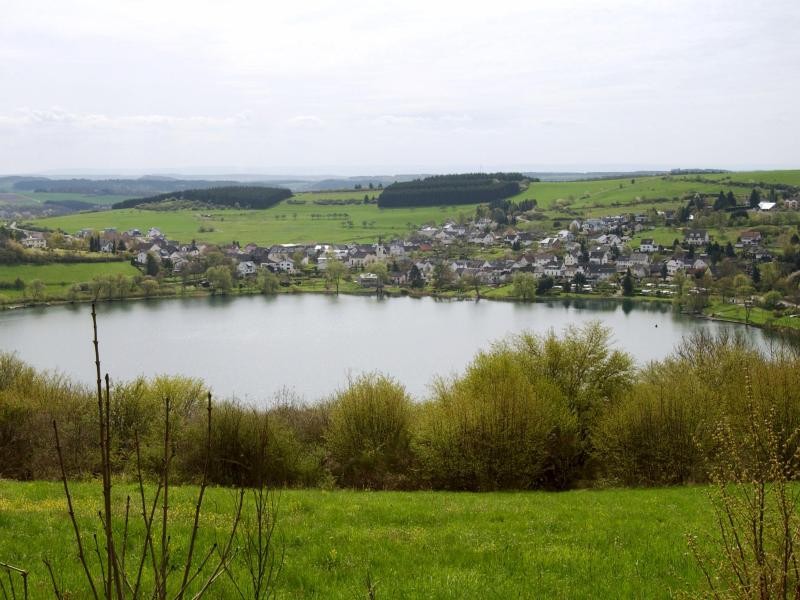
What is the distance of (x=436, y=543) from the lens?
7.32m

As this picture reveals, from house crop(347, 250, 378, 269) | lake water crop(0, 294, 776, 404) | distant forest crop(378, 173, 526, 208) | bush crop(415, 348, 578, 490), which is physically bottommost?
lake water crop(0, 294, 776, 404)

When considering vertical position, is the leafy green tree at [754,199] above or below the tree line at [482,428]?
above

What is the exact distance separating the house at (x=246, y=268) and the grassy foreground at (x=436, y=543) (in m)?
74.5

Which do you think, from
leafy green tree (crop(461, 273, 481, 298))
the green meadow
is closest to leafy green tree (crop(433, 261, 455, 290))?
leafy green tree (crop(461, 273, 481, 298))

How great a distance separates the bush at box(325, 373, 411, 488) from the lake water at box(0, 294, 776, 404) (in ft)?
52.8

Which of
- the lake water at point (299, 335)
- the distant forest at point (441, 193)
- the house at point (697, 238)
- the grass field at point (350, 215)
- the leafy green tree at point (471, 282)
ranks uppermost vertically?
the distant forest at point (441, 193)

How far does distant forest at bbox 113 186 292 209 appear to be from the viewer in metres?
144

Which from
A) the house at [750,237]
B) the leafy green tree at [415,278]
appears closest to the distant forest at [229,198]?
the leafy green tree at [415,278]

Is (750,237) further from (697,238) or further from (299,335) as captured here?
(299,335)

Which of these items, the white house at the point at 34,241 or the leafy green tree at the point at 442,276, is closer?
the leafy green tree at the point at 442,276

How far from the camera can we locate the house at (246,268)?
275 feet

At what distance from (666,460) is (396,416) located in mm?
6557

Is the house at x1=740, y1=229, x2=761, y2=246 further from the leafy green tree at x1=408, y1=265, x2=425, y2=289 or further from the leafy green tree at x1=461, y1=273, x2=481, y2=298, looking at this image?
the leafy green tree at x1=408, y1=265, x2=425, y2=289

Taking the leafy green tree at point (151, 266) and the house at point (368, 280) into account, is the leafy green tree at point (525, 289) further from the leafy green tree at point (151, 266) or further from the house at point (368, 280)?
the leafy green tree at point (151, 266)
